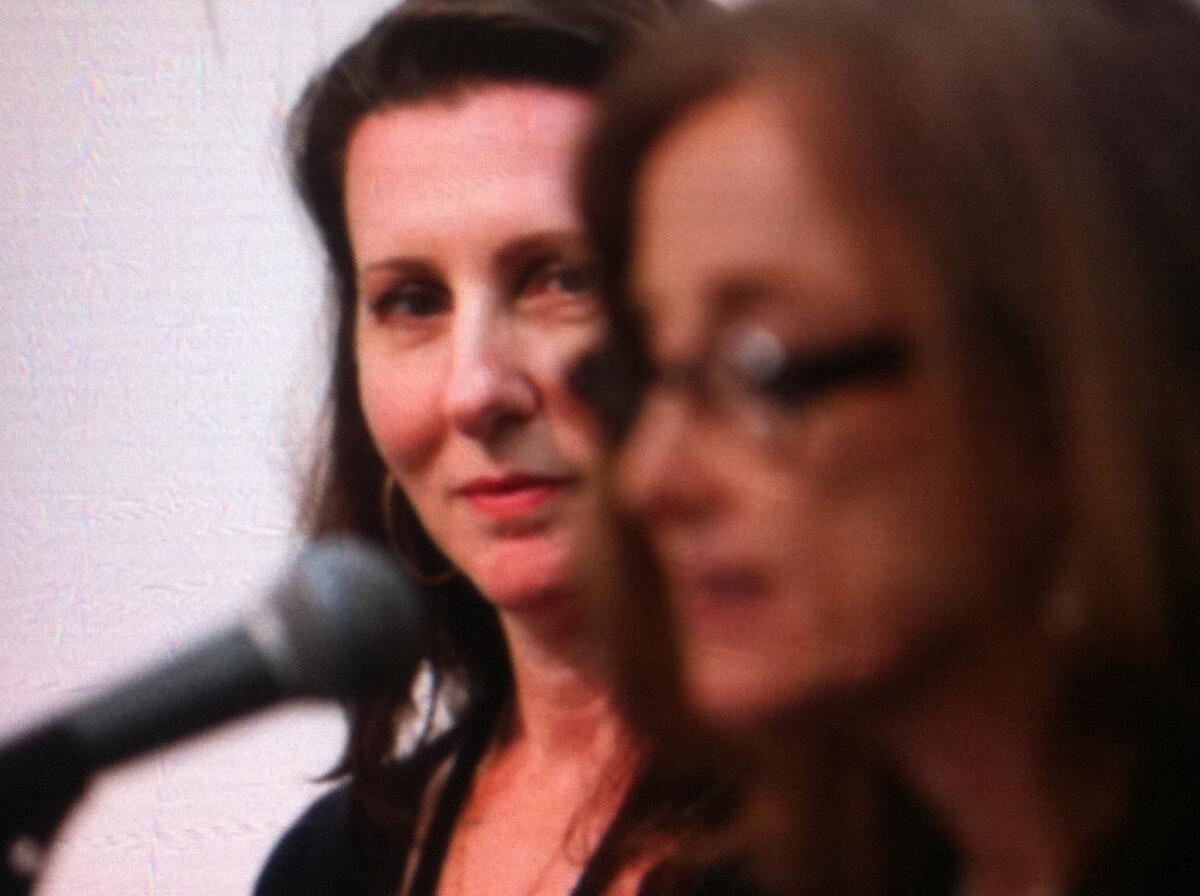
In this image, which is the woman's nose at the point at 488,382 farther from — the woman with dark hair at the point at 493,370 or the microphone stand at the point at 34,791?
the microphone stand at the point at 34,791

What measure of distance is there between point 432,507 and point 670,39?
280 millimetres

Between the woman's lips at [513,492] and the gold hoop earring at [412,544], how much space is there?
4.9 inches

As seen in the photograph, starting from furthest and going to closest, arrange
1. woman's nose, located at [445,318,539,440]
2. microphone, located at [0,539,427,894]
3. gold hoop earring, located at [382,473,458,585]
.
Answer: gold hoop earring, located at [382,473,458,585] < woman's nose, located at [445,318,539,440] < microphone, located at [0,539,427,894]

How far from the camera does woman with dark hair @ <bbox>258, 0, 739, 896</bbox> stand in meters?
0.61

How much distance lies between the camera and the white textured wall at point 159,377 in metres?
0.78

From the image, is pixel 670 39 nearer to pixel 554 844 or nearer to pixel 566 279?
pixel 566 279

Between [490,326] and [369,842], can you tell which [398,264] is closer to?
[490,326]

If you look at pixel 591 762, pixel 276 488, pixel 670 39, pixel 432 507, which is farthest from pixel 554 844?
pixel 670 39

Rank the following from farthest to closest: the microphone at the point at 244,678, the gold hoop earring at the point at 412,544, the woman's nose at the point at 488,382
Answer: the gold hoop earring at the point at 412,544
the woman's nose at the point at 488,382
the microphone at the point at 244,678

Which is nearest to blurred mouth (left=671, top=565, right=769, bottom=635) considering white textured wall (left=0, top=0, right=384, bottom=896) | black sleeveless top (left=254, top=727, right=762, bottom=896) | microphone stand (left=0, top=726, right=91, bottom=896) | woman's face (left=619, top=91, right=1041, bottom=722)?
woman's face (left=619, top=91, right=1041, bottom=722)

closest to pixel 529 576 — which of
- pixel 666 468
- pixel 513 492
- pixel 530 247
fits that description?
pixel 513 492

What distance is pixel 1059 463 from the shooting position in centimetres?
37

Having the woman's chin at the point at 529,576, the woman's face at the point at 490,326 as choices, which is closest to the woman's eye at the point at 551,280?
the woman's face at the point at 490,326

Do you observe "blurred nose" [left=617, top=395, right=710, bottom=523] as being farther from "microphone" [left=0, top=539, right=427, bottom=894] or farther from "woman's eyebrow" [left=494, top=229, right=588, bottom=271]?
"woman's eyebrow" [left=494, top=229, right=588, bottom=271]
